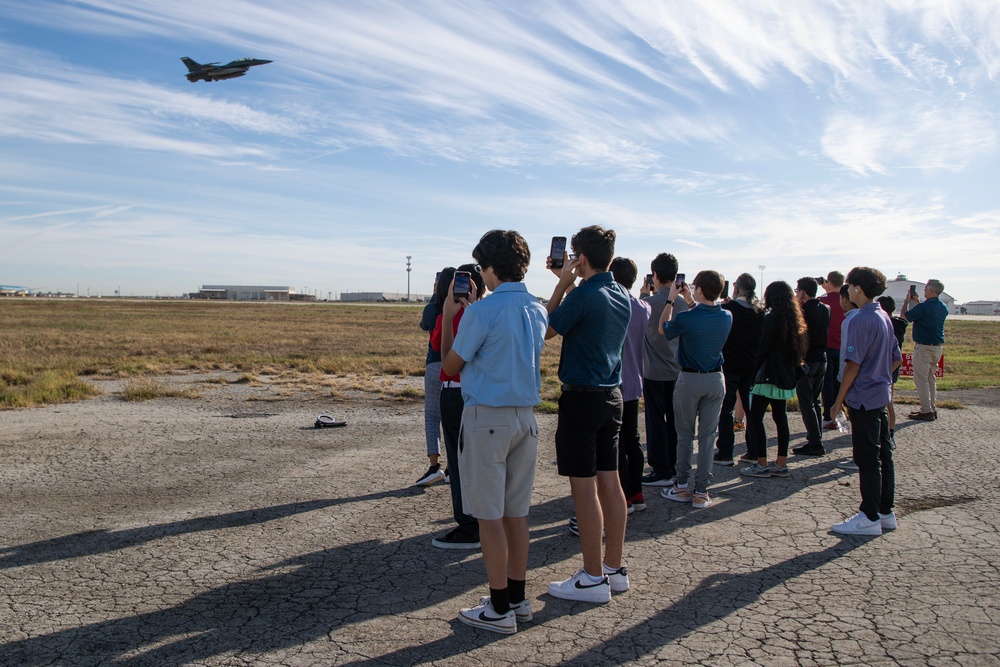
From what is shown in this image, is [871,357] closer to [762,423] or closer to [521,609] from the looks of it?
[762,423]

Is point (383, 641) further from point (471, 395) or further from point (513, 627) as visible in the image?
point (471, 395)

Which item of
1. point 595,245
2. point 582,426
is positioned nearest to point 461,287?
point 595,245

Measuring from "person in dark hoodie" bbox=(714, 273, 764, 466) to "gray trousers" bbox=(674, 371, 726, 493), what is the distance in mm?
1420

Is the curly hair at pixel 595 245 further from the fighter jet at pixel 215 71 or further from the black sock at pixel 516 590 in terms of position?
the fighter jet at pixel 215 71

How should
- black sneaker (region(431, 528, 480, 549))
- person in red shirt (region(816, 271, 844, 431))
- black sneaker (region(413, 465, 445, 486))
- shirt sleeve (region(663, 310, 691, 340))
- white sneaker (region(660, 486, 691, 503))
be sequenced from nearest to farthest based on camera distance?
black sneaker (region(431, 528, 480, 549)) → shirt sleeve (region(663, 310, 691, 340)) → white sneaker (region(660, 486, 691, 503)) → black sneaker (region(413, 465, 445, 486)) → person in red shirt (region(816, 271, 844, 431))

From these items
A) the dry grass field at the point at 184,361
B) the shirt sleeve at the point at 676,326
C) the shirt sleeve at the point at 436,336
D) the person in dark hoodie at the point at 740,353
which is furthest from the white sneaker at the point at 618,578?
the dry grass field at the point at 184,361

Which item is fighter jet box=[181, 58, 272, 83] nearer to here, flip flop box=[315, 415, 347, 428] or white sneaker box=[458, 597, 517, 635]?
flip flop box=[315, 415, 347, 428]

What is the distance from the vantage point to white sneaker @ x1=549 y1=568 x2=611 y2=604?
3941mm

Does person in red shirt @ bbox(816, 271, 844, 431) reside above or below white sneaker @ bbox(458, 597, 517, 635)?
above

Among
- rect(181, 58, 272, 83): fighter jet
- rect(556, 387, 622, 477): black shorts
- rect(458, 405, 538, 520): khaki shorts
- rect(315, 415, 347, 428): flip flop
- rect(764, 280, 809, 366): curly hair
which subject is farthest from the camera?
rect(181, 58, 272, 83): fighter jet

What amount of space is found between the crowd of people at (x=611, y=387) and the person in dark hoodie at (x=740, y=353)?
0.01 metres

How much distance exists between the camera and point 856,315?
519 centimetres

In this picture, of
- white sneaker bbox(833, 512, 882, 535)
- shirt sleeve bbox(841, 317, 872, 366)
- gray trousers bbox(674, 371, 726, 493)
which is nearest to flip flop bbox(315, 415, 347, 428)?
gray trousers bbox(674, 371, 726, 493)

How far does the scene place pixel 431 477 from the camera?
21.3 ft
